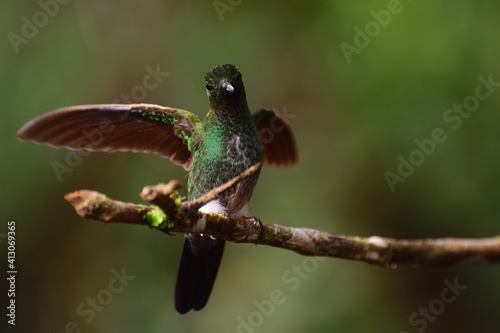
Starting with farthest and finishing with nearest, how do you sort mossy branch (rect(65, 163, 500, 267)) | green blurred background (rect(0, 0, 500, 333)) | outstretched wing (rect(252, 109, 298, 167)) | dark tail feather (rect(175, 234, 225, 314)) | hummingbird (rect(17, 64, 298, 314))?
1. green blurred background (rect(0, 0, 500, 333))
2. outstretched wing (rect(252, 109, 298, 167))
3. dark tail feather (rect(175, 234, 225, 314))
4. hummingbird (rect(17, 64, 298, 314))
5. mossy branch (rect(65, 163, 500, 267))

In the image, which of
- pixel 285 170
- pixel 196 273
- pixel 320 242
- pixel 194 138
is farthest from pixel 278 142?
pixel 285 170

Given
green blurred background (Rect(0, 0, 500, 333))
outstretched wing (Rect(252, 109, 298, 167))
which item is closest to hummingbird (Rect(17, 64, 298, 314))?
outstretched wing (Rect(252, 109, 298, 167))

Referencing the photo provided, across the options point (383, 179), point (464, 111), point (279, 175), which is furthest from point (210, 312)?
point (464, 111)

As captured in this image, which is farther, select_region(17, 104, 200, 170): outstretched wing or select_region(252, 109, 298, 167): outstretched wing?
select_region(252, 109, 298, 167): outstretched wing

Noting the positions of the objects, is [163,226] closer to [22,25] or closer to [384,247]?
[384,247]

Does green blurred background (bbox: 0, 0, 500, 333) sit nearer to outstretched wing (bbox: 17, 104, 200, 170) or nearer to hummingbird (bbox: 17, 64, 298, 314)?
hummingbird (bbox: 17, 64, 298, 314)

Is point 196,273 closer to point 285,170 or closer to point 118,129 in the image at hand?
point 118,129

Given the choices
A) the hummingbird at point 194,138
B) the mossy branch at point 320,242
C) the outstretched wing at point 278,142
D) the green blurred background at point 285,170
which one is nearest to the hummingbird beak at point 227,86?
the hummingbird at point 194,138

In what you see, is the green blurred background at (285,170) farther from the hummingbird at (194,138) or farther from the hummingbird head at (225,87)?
the hummingbird head at (225,87)
